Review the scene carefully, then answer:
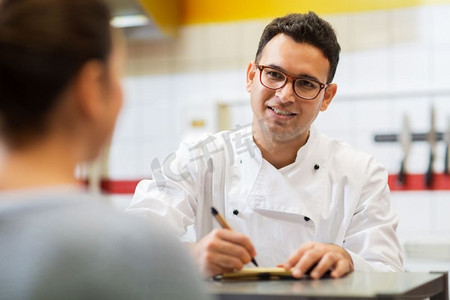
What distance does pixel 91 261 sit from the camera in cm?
63

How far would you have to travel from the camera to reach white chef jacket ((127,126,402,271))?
6.23 feet

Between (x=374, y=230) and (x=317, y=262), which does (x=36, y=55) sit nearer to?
(x=317, y=262)

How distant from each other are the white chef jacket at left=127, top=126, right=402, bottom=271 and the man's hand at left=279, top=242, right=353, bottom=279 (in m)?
0.44

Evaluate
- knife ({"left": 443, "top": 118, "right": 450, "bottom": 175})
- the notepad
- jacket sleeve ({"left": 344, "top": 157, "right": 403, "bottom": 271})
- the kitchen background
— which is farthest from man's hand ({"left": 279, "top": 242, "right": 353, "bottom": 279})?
knife ({"left": 443, "top": 118, "right": 450, "bottom": 175})

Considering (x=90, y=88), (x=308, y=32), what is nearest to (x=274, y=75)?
(x=308, y=32)

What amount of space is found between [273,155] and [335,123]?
68.3 inches

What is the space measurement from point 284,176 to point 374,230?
1.08 feet

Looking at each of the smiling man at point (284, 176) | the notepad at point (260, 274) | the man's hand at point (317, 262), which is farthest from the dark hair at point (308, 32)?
the notepad at point (260, 274)

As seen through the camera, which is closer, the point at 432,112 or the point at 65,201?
the point at 65,201

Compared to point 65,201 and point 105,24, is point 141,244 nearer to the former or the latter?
point 65,201

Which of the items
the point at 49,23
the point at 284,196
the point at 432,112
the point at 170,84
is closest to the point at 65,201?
the point at 49,23

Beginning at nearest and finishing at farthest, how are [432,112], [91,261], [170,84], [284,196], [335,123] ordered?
1. [91,261]
2. [284,196]
3. [432,112]
4. [335,123]
5. [170,84]

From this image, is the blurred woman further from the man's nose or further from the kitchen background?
the kitchen background

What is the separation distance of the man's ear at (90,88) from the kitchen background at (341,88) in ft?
8.50
